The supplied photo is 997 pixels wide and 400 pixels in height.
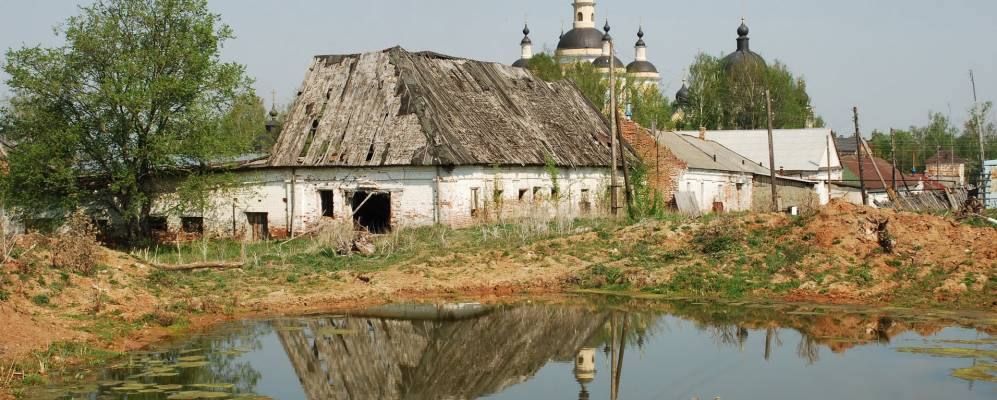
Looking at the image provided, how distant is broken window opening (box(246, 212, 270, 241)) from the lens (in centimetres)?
3259

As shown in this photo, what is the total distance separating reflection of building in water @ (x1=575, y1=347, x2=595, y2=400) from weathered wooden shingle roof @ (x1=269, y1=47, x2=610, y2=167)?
1426 centimetres

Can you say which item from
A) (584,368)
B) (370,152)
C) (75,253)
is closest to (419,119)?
(370,152)

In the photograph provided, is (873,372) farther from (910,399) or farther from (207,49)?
(207,49)

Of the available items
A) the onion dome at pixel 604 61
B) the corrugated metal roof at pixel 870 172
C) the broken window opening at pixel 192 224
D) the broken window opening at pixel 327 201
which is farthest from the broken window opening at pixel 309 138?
the onion dome at pixel 604 61

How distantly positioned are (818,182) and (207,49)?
100 feet

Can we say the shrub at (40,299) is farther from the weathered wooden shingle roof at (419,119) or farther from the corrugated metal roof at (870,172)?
the corrugated metal roof at (870,172)

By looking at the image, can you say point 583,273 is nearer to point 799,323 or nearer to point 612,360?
point 799,323

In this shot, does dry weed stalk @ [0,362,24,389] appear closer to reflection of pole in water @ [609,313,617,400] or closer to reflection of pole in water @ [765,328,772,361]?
reflection of pole in water @ [609,313,617,400]

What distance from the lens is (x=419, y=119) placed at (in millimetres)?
31422

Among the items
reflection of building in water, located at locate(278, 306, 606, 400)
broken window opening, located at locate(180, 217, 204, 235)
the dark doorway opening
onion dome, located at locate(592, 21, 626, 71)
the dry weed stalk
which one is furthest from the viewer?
onion dome, located at locate(592, 21, 626, 71)

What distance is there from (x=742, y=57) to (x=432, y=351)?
6675 centimetres

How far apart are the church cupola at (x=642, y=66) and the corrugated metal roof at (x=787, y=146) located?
34.6 m

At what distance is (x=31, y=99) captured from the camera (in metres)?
29.2

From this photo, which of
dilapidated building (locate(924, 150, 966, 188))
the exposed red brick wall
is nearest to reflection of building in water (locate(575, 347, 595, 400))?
the exposed red brick wall
